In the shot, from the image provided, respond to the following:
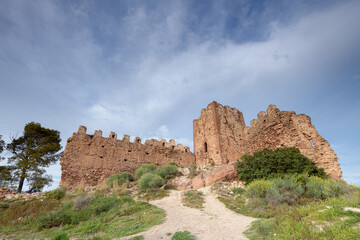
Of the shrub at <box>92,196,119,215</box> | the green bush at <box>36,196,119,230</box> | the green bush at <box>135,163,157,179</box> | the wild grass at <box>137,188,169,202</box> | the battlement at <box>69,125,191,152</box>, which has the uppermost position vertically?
the battlement at <box>69,125,191,152</box>

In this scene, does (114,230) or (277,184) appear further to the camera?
(277,184)

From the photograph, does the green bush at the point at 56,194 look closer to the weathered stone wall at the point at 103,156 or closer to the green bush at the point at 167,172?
the weathered stone wall at the point at 103,156

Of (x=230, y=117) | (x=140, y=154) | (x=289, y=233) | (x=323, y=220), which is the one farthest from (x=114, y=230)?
(x=230, y=117)

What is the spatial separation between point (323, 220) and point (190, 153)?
61.5ft

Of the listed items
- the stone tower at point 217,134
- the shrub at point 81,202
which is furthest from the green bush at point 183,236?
the stone tower at point 217,134

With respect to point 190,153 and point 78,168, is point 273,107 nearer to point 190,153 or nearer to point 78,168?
point 190,153

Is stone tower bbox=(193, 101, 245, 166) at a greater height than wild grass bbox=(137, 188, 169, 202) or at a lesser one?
greater

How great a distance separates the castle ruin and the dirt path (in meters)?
6.31

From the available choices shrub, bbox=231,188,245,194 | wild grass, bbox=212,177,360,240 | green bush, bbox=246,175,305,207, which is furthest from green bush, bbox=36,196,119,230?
green bush, bbox=246,175,305,207

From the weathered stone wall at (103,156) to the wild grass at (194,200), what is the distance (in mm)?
9702

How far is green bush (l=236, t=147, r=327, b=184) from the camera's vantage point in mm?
9266

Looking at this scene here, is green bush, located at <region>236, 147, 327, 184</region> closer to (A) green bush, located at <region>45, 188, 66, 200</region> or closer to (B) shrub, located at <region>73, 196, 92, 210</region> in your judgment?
(B) shrub, located at <region>73, 196, 92, 210</region>

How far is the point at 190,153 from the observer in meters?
22.5

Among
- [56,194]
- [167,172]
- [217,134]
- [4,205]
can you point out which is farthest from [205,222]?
[217,134]
